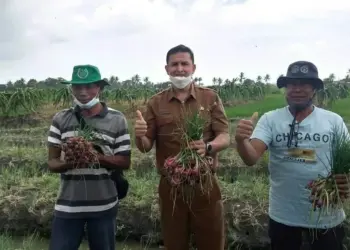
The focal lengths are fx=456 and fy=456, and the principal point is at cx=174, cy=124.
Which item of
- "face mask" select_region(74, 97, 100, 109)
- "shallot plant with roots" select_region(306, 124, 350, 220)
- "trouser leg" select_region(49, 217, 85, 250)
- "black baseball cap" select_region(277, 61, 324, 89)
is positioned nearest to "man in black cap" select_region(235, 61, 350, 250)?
"black baseball cap" select_region(277, 61, 324, 89)

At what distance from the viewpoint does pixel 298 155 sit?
2.90 meters

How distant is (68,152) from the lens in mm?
2945

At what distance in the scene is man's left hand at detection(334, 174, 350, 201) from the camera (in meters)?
2.66

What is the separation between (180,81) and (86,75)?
662mm

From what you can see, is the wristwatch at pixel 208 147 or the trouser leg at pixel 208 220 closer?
the wristwatch at pixel 208 147

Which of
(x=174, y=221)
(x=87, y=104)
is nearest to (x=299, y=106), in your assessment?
(x=174, y=221)

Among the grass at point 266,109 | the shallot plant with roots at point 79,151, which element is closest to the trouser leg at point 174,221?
the shallot plant with roots at point 79,151

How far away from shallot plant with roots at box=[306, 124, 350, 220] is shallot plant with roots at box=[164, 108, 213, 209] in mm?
678

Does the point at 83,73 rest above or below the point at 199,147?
above

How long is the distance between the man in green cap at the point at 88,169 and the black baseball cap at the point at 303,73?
1174 millimetres

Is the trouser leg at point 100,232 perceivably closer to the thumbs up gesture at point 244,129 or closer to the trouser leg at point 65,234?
the trouser leg at point 65,234

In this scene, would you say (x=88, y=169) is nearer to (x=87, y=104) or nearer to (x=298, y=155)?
(x=87, y=104)

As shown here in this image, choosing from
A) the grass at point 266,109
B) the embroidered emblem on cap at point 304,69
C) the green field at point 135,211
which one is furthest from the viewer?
the grass at point 266,109

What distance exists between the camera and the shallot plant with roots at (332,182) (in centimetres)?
264
